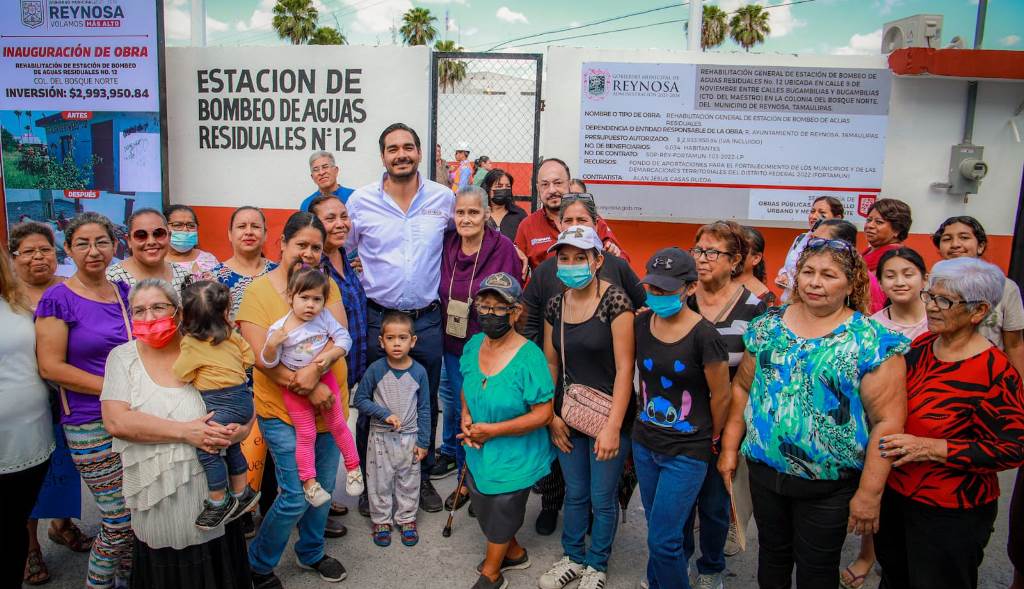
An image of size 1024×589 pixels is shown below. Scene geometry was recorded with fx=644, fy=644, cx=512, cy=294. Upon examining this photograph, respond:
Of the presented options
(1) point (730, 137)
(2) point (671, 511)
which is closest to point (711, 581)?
(2) point (671, 511)

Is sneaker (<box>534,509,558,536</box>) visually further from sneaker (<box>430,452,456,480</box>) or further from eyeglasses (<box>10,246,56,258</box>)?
eyeglasses (<box>10,246,56,258</box>)

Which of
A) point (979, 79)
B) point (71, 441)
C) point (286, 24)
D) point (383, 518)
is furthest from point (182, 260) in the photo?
point (286, 24)

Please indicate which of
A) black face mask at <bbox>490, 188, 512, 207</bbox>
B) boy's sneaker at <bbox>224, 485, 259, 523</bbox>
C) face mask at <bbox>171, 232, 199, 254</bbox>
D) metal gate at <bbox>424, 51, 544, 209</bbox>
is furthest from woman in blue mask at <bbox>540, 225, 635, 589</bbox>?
metal gate at <bbox>424, 51, 544, 209</bbox>

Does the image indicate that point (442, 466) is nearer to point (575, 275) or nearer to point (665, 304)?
point (575, 275)

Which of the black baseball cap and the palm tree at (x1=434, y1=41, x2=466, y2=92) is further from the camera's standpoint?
the palm tree at (x1=434, y1=41, x2=466, y2=92)

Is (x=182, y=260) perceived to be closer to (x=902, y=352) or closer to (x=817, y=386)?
(x=817, y=386)

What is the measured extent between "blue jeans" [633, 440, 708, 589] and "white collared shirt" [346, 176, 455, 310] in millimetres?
1818

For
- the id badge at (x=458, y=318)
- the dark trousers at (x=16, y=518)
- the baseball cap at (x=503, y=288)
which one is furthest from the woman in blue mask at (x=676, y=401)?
the dark trousers at (x=16, y=518)

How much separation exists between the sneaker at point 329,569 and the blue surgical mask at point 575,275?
1976mm

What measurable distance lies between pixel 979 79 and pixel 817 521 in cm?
654

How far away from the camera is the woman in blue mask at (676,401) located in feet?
9.51

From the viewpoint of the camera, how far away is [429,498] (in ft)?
14.0

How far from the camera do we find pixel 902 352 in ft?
7.86

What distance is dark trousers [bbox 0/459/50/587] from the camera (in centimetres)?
285
